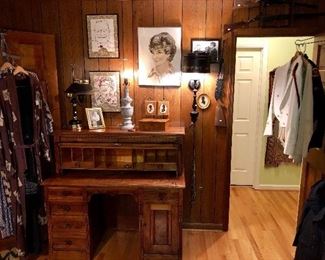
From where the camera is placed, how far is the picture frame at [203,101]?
2840 millimetres

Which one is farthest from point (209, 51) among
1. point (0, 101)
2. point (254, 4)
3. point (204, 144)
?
point (0, 101)

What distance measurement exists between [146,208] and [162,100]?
107 cm

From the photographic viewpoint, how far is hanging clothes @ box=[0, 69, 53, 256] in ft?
7.37

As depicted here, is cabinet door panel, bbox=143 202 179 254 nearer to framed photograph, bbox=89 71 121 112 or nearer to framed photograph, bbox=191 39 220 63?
framed photograph, bbox=89 71 121 112

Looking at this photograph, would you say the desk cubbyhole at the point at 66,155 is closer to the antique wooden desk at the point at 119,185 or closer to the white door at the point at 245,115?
the antique wooden desk at the point at 119,185

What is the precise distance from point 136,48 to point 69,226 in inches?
69.8

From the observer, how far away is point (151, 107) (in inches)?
112

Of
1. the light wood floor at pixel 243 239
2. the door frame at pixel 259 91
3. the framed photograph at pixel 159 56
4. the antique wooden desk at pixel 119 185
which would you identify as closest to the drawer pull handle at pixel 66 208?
the antique wooden desk at pixel 119 185

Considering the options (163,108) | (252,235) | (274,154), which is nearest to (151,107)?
(163,108)

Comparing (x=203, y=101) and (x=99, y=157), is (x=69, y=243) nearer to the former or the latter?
(x=99, y=157)

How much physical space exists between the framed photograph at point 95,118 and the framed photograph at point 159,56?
1.67 ft

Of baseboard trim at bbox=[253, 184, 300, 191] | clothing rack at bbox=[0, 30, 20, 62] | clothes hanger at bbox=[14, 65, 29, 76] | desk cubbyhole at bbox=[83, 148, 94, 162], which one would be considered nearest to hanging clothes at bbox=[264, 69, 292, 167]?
baseboard trim at bbox=[253, 184, 300, 191]

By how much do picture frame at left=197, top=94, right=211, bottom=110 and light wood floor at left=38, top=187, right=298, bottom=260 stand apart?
136 centimetres

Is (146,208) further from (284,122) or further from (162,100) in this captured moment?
(284,122)
